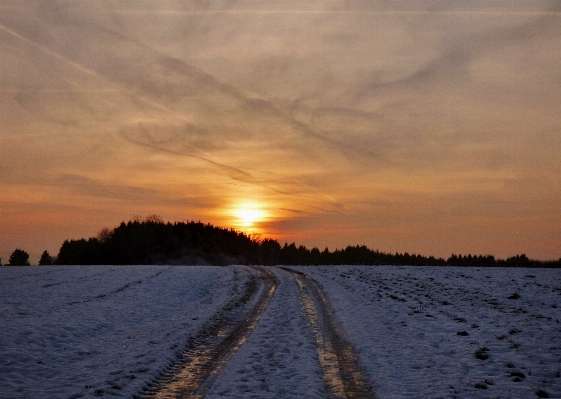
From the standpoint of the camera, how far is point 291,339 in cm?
1571

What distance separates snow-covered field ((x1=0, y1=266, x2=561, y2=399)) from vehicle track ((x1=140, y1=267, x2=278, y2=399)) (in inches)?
15.0

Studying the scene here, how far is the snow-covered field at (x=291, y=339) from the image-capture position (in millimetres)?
10852

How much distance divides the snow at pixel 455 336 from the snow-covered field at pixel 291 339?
2.0 inches

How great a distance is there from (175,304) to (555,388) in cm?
2087

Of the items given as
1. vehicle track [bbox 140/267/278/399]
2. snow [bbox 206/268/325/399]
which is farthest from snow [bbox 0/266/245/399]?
snow [bbox 206/268/325/399]

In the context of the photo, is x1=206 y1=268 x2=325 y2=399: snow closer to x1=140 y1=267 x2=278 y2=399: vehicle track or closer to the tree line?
x1=140 y1=267 x2=278 y2=399: vehicle track

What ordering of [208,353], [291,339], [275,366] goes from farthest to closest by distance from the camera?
[291,339] < [208,353] < [275,366]

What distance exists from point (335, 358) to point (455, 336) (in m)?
5.86

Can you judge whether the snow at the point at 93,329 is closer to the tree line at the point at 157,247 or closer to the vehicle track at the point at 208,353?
the vehicle track at the point at 208,353

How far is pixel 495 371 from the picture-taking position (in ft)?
38.6

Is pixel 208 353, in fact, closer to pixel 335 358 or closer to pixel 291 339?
pixel 291 339

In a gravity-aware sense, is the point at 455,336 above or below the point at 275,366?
above

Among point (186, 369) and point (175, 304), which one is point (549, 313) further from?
point (175, 304)

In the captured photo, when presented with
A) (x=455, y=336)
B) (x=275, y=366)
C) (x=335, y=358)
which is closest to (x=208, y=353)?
(x=275, y=366)
